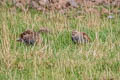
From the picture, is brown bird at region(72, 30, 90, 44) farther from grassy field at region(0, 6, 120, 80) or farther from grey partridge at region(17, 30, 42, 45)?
grey partridge at region(17, 30, 42, 45)

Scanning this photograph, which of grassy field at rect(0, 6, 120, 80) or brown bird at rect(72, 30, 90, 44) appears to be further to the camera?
brown bird at rect(72, 30, 90, 44)

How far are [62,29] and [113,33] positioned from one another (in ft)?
2.91

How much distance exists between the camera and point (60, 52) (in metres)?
6.57

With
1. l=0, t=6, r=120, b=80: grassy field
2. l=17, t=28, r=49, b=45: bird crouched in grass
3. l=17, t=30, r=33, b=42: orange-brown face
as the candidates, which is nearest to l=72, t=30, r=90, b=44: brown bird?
l=0, t=6, r=120, b=80: grassy field

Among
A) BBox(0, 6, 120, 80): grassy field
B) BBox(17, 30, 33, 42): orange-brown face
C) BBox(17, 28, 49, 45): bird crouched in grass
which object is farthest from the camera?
BBox(17, 30, 33, 42): orange-brown face

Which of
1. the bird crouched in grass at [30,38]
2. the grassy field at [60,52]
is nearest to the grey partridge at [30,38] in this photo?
the bird crouched in grass at [30,38]

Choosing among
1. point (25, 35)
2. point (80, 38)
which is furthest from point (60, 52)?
point (25, 35)

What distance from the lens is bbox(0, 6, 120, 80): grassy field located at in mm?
5773

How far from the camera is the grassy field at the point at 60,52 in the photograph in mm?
5773

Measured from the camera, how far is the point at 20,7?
9391mm

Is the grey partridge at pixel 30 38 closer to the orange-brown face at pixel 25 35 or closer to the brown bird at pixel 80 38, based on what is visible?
the orange-brown face at pixel 25 35

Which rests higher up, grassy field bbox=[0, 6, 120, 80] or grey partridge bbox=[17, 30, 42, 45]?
grey partridge bbox=[17, 30, 42, 45]

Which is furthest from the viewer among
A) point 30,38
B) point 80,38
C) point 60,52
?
point 80,38

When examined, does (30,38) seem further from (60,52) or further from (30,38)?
(60,52)
